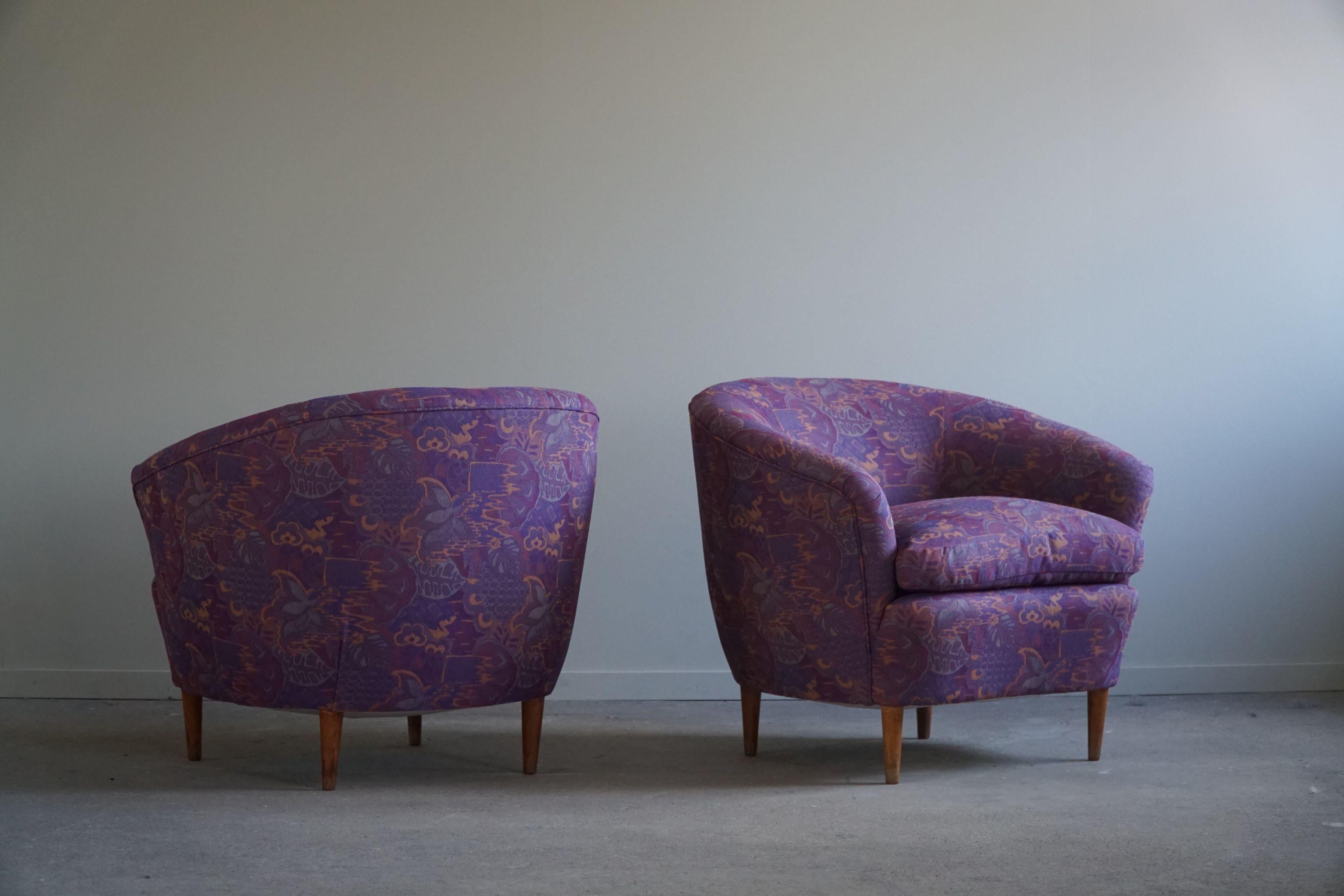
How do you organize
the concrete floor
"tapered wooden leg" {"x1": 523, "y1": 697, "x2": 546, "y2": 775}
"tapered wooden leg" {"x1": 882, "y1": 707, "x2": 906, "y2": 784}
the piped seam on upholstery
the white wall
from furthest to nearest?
the white wall < "tapered wooden leg" {"x1": 523, "y1": 697, "x2": 546, "y2": 775} < "tapered wooden leg" {"x1": 882, "y1": 707, "x2": 906, "y2": 784} < the piped seam on upholstery < the concrete floor

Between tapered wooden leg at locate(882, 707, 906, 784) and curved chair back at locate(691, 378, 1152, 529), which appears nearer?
tapered wooden leg at locate(882, 707, 906, 784)

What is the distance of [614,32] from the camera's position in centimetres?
319

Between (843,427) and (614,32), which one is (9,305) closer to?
(614,32)

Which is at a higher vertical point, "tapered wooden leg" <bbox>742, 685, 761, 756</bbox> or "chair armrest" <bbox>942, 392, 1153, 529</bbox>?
"chair armrest" <bbox>942, 392, 1153, 529</bbox>

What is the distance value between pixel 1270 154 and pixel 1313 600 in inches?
49.8

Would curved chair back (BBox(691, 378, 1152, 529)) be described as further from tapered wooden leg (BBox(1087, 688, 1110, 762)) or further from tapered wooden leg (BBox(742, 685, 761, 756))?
tapered wooden leg (BBox(742, 685, 761, 756))

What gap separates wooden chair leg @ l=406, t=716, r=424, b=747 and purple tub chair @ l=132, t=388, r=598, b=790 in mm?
405

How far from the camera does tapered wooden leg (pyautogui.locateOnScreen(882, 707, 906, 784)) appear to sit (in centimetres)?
219

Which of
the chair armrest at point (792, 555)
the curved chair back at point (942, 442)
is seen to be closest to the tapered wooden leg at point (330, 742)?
the chair armrest at point (792, 555)

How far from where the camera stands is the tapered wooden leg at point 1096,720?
2.35 m

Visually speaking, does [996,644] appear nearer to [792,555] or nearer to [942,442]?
[792,555]

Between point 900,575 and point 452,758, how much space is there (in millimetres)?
1058

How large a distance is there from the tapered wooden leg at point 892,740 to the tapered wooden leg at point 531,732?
26.7 inches

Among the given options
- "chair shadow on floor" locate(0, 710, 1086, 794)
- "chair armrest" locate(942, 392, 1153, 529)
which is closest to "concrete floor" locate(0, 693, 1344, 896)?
"chair shadow on floor" locate(0, 710, 1086, 794)
